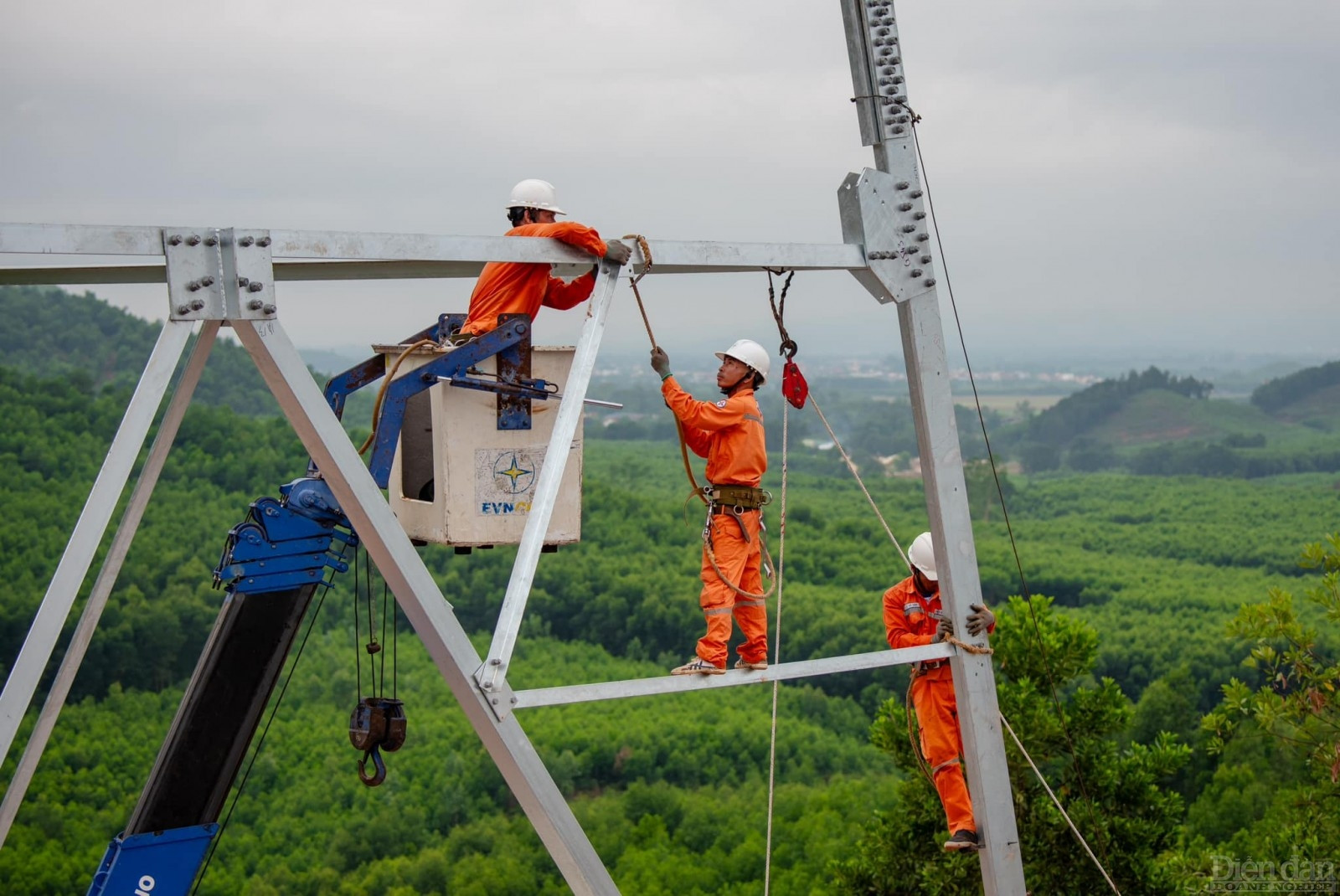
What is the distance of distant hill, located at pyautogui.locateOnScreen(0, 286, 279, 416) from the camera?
265ft

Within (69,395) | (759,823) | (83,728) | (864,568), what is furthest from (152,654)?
(864,568)

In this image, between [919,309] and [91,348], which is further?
[91,348]

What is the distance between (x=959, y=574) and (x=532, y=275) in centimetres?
263

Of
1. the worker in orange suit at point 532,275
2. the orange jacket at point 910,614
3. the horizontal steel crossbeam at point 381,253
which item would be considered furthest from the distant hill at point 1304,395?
the horizontal steel crossbeam at point 381,253

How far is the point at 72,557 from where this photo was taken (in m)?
5.14

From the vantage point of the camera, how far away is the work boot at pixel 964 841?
26.3ft

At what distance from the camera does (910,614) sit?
880 cm

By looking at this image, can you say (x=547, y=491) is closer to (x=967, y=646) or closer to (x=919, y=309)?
(x=919, y=309)

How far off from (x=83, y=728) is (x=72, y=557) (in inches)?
2163

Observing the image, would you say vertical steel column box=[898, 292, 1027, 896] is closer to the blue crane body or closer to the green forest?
the blue crane body

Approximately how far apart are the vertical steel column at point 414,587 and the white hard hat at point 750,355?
236 cm

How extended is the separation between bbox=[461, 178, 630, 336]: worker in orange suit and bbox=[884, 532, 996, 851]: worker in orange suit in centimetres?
241

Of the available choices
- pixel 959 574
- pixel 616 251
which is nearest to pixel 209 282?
pixel 616 251

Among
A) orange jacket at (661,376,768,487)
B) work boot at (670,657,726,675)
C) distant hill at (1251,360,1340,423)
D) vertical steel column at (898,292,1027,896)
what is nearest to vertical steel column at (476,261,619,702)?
orange jacket at (661,376,768,487)
